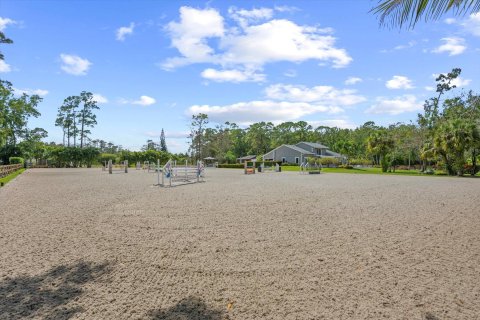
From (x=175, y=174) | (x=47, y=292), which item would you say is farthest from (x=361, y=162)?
(x=47, y=292)

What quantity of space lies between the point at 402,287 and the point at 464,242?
274 centimetres

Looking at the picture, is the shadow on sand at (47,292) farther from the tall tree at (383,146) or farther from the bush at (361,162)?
the bush at (361,162)

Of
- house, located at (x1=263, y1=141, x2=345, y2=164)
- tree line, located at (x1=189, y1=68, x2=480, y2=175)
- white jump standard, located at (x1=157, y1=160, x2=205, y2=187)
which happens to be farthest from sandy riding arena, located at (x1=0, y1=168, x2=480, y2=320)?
house, located at (x1=263, y1=141, x2=345, y2=164)

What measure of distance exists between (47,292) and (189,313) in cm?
160

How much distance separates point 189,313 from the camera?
121 inches

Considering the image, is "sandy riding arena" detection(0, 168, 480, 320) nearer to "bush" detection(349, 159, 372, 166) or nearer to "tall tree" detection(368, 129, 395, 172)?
"tall tree" detection(368, 129, 395, 172)

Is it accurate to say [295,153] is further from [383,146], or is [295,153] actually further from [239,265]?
[239,265]

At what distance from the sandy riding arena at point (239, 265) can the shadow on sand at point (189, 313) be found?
1cm

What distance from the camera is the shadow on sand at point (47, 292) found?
3076 millimetres

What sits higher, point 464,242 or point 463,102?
point 463,102

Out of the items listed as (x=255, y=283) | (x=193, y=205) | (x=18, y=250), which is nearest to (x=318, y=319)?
(x=255, y=283)

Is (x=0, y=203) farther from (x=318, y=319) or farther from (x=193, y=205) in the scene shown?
(x=318, y=319)

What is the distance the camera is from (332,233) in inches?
243

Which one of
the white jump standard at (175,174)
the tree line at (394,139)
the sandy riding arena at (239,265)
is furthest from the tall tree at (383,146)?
the sandy riding arena at (239,265)
